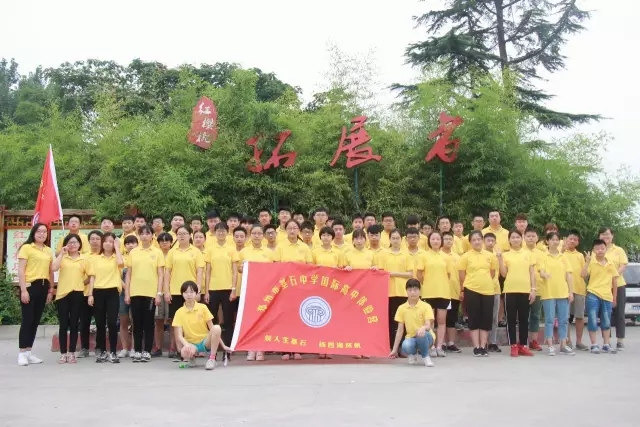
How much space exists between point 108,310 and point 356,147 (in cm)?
553

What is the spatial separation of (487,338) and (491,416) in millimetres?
3441

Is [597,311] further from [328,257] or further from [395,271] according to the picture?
[328,257]

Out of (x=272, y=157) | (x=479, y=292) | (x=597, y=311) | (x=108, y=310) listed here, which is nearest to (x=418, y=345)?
(x=479, y=292)

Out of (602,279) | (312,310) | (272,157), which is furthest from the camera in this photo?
(272,157)

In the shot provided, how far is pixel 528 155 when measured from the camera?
11.8 m

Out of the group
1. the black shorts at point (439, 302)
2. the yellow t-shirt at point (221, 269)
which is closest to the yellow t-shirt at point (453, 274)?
the black shorts at point (439, 302)

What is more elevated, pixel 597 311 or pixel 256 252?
pixel 256 252

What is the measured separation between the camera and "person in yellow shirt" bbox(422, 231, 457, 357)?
7.39m

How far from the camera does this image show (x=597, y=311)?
7848 millimetres

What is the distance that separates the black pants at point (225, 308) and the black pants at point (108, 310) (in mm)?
1012

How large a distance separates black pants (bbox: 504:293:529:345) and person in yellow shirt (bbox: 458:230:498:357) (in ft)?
0.83

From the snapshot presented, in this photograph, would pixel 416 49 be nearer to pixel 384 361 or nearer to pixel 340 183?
pixel 340 183

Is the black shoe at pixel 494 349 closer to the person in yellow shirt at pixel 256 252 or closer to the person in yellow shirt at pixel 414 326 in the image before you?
the person in yellow shirt at pixel 414 326

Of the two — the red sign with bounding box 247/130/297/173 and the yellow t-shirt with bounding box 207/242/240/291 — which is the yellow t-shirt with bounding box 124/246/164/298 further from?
the red sign with bounding box 247/130/297/173
